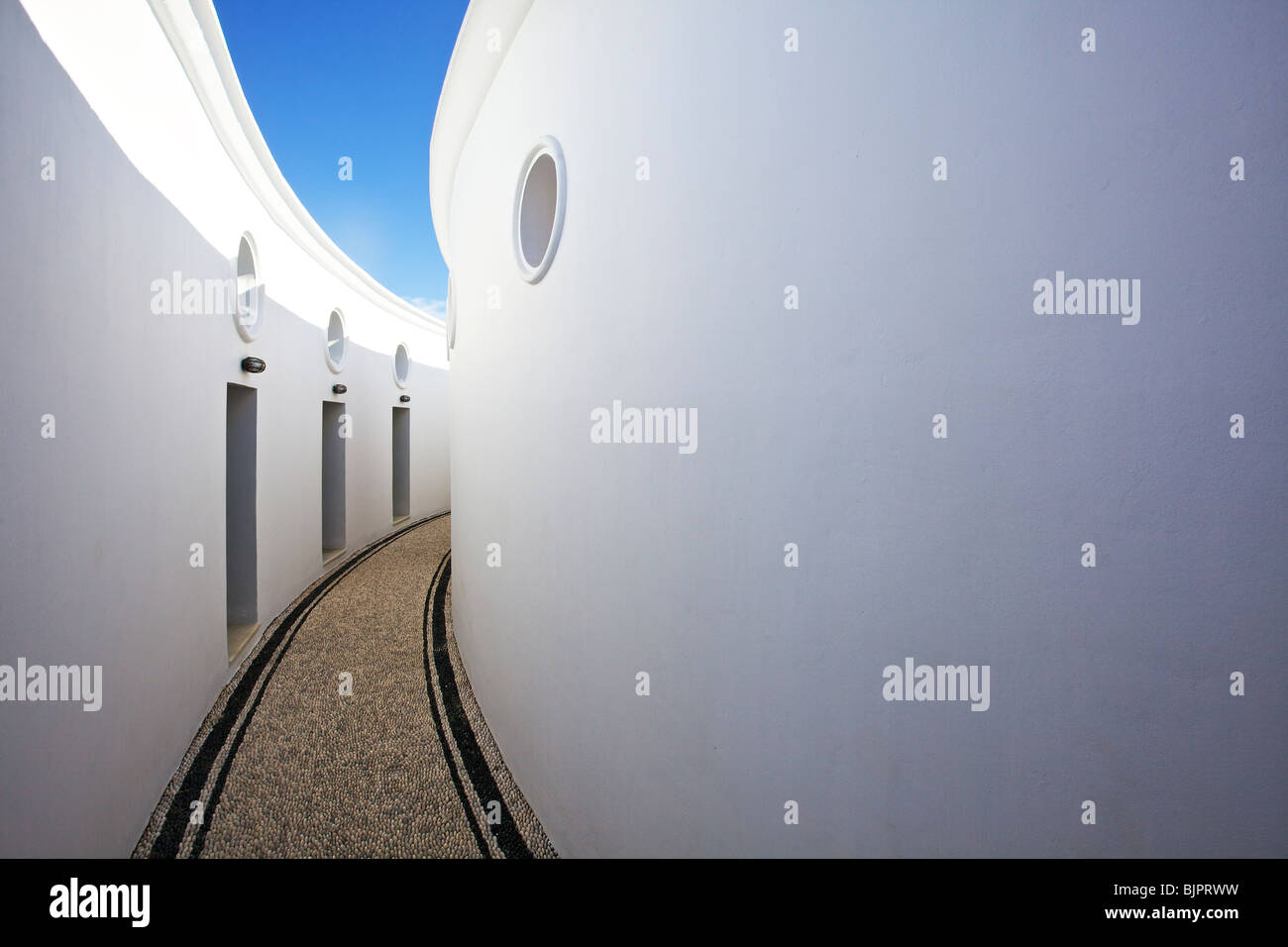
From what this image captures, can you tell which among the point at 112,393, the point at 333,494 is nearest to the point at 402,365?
the point at 333,494

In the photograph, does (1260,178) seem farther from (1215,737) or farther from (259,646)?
(259,646)

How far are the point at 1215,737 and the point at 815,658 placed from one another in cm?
73

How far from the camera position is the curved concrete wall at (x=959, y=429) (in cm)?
99

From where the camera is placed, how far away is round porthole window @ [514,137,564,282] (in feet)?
10.8

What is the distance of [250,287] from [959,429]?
6.72 meters

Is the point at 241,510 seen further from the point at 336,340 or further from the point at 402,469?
the point at 402,469

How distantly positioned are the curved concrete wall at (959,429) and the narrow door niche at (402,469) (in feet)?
36.5

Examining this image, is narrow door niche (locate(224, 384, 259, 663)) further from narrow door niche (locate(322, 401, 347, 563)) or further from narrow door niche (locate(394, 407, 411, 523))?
narrow door niche (locate(394, 407, 411, 523))

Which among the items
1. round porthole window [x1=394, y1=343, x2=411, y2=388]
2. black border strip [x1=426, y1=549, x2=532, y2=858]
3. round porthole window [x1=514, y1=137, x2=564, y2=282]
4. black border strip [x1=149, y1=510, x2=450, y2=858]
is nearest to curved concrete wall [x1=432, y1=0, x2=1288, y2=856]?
black border strip [x1=426, y1=549, x2=532, y2=858]

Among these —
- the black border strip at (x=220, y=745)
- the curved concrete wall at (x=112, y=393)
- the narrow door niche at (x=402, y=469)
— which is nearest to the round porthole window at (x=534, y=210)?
the curved concrete wall at (x=112, y=393)

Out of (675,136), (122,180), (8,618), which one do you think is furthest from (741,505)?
(122,180)

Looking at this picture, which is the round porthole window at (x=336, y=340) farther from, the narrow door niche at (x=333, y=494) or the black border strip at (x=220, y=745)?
the black border strip at (x=220, y=745)

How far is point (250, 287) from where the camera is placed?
18.8 ft
